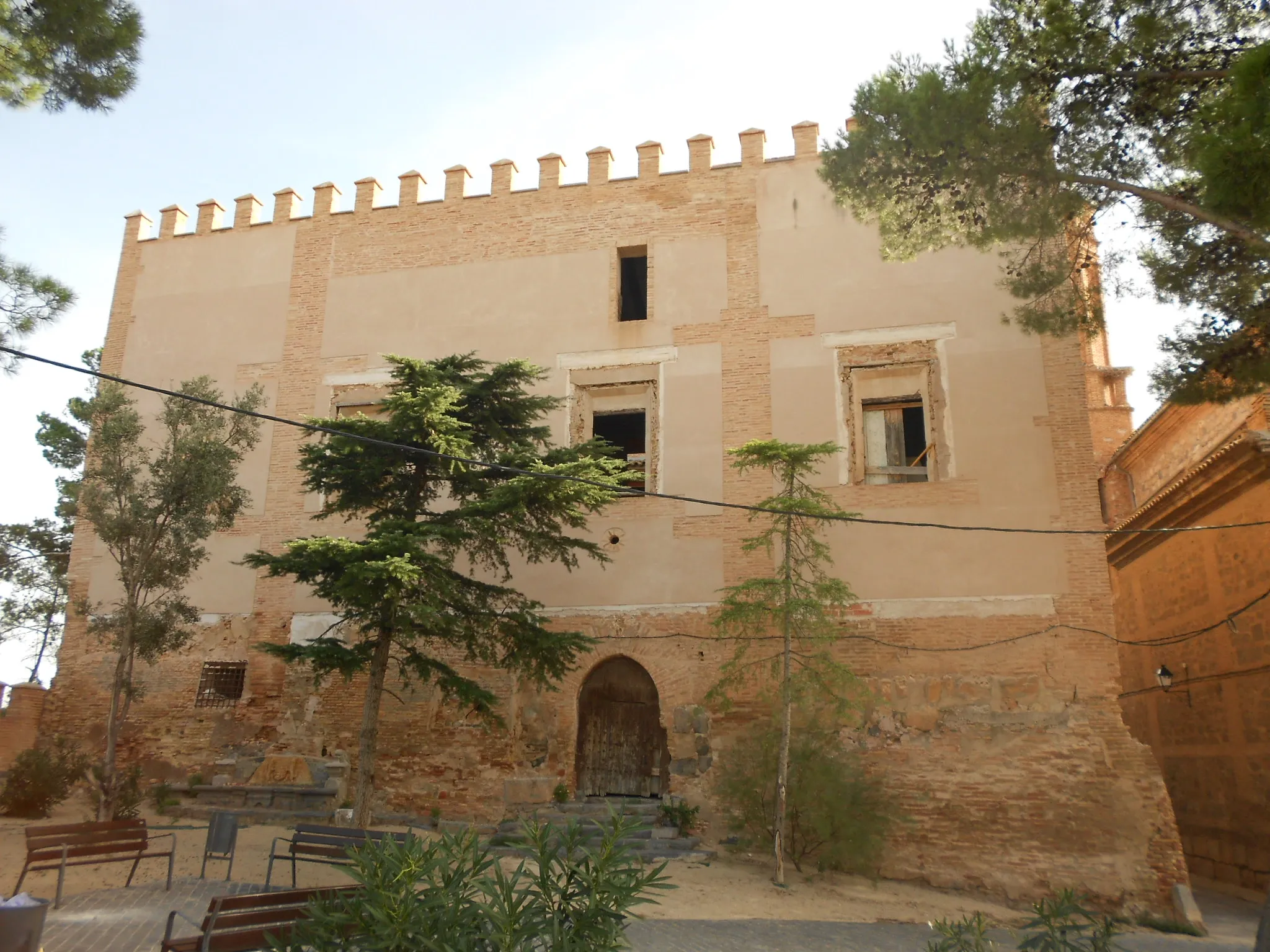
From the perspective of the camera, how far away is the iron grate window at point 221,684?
14102 millimetres

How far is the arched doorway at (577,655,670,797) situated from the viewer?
13.1 m

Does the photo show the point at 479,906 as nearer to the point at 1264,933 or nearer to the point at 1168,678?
the point at 1264,933

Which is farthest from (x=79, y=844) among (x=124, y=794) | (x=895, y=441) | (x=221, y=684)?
(x=895, y=441)

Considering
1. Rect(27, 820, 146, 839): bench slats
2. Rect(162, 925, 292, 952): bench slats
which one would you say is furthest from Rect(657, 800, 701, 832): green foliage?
Rect(162, 925, 292, 952): bench slats

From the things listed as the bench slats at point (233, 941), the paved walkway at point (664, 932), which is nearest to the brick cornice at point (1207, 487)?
the paved walkway at point (664, 932)

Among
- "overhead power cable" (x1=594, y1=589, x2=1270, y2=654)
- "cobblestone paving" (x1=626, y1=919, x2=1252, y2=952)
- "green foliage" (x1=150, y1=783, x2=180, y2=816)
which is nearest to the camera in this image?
"cobblestone paving" (x1=626, y1=919, x2=1252, y2=952)

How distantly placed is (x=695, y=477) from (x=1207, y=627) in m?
7.93

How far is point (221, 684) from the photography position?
14242mm

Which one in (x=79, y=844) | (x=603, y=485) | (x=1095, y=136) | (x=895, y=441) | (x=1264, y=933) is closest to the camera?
(x=1264, y=933)

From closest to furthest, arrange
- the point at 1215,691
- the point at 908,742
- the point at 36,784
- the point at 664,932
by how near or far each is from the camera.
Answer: the point at 664,932, the point at 908,742, the point at 36,784, the point at 1215,691

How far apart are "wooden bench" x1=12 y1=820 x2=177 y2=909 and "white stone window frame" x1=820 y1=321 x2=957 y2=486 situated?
8851 millimetres

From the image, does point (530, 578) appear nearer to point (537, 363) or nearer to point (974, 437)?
point (537, 363)

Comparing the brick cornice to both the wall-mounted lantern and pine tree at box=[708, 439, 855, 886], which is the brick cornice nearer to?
the wall-mounted lantern

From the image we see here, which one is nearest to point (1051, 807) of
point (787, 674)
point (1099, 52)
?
point (787, 674)
